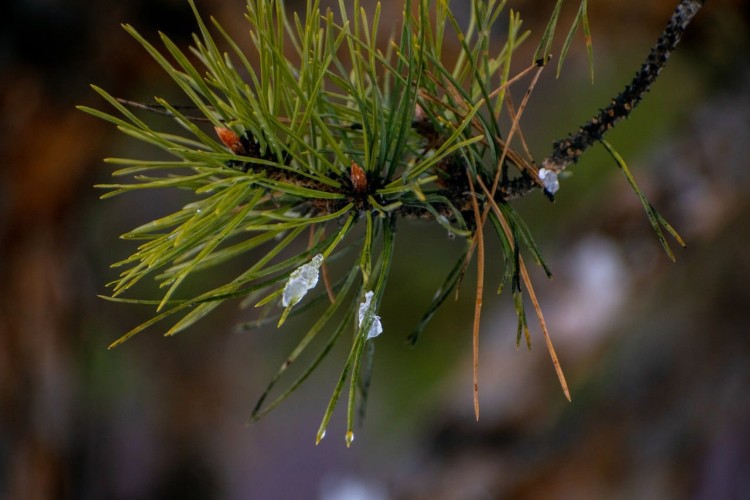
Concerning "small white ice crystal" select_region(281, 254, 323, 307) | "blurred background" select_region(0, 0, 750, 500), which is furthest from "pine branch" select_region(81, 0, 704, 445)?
"blurred background" select_region(0, 0, 750, 500)

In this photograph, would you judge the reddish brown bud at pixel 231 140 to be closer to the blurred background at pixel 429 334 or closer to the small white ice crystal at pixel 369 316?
the small white ice crystal at pixel 369 316

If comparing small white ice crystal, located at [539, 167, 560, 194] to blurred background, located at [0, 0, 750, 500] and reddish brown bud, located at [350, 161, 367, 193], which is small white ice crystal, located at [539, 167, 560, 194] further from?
blurred background, located at [0, 0, 750, 500]

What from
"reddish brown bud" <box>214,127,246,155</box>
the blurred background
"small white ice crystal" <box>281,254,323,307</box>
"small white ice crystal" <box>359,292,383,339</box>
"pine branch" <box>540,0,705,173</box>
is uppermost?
"pine branch" <box>540,0,705,173</box>

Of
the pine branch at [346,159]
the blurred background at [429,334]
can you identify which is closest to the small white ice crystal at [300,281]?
the pine branch at [346,159]

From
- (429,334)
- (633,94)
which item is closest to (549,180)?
(633,94)

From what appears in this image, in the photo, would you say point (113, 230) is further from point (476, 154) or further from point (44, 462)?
point (476, 154)

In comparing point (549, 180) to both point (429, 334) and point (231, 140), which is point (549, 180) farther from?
point (429, 334)
